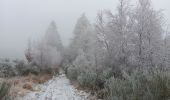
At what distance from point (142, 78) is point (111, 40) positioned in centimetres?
924

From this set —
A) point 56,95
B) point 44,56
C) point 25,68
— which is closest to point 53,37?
point 44,56

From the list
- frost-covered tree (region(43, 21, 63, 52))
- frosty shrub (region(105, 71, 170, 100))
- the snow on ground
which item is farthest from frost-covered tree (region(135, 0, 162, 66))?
frost-covered tree (region(43, 21, 63, 52))

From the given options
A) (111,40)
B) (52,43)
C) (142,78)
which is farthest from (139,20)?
(52,43)

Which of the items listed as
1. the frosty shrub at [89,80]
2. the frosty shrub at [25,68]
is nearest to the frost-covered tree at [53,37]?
the frosty shrub at [25,68]

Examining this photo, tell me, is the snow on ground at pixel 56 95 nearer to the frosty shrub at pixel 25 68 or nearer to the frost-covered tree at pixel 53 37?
the frosty shrub at pixel 25 68

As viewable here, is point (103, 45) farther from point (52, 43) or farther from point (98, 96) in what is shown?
point (52, 43)

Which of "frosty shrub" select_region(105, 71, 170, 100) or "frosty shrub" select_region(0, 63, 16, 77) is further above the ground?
"frosty shrub" select_region(0, 63, 16, 77)

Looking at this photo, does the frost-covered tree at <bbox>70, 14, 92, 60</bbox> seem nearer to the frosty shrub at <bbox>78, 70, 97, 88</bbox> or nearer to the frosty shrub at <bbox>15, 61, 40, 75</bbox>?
the frosty shrub at <bbox>15, 61, 40, 75</bbox>

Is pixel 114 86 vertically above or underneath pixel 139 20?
underneath

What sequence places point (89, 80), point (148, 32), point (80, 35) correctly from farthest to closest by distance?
point (80, 35) < point (89, 80) < point (148, 32)

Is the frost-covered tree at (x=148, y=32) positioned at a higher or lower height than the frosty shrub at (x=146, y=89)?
higher

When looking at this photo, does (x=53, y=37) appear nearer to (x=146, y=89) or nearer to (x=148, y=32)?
(x=148, y=32)

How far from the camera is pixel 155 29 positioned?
55.5ft

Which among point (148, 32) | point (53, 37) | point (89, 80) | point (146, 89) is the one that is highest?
point (53, 37)
